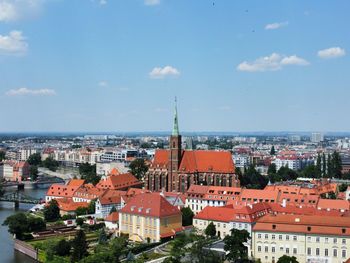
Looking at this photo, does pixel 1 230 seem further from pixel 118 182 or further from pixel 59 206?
pixel 118 182

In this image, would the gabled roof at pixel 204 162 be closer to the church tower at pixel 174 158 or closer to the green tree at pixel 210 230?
the church tower at pixel 174 158

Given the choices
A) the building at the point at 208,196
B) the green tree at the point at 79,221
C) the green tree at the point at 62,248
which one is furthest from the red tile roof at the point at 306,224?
the green tree at the point at 79,221

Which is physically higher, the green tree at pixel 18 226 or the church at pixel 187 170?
the church at pixel 187 170

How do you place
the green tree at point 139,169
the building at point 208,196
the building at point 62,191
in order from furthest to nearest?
the green tree at point 139,169
the building at point 62,191
the building at point 208,196

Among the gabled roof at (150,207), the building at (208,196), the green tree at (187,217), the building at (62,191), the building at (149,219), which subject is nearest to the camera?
the building at (149,219)

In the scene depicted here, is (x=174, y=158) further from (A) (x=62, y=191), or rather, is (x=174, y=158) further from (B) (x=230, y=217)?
(B) (x=230, y=217)

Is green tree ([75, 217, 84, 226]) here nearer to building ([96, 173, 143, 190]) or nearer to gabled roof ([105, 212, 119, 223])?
gabled roof ([105, 212, 119, 223])

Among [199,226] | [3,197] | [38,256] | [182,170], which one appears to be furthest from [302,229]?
[3,197]

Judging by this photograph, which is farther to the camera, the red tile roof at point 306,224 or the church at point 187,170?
the church at point 187,170
